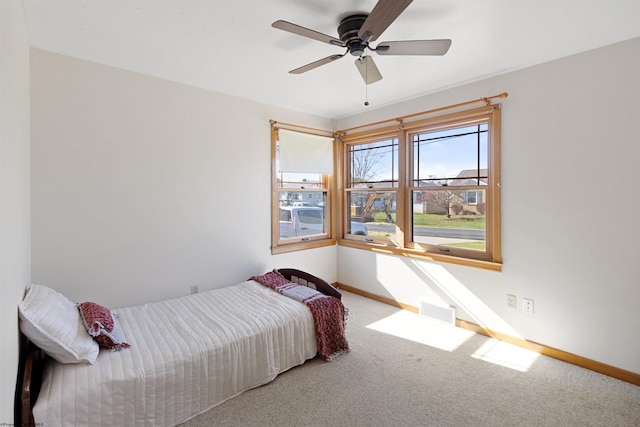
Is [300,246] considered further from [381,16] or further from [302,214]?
[381,16]

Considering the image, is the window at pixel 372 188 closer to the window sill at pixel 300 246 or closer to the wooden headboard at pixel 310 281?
the window sill at pixel 300 246

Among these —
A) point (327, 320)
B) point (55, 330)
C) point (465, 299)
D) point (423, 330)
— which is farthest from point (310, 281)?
point (55, 330)

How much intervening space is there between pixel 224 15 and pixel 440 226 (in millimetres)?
2936

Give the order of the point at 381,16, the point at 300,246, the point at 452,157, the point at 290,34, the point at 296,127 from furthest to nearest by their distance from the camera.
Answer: the point at 300,246
the point at 296,127
the point at 452,157
the point at 290,34
the point at 381,16

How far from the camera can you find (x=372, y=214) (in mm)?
4305

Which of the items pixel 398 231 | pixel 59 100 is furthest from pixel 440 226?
pixel 59 100

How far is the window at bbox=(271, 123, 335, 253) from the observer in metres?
3.96

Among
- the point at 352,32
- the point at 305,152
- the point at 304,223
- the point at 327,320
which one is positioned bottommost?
the point at 327,320

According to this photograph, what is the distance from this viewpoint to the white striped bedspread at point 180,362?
163cm

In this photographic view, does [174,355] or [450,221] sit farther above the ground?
[450,221]

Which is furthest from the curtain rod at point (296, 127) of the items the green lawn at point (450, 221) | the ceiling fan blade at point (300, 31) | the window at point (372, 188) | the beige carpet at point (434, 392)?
the beige carpet at point (434, 392)

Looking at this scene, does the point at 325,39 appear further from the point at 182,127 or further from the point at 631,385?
the point at 631,385

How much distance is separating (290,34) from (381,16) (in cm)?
83

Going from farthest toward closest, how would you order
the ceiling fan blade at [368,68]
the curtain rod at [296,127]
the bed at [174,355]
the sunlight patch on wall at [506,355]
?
the curtain rod at [296,127]
the sunlight patch on wall at [506,355]
the ceiling fan blade at [368,68]
the bed at [174,355]
